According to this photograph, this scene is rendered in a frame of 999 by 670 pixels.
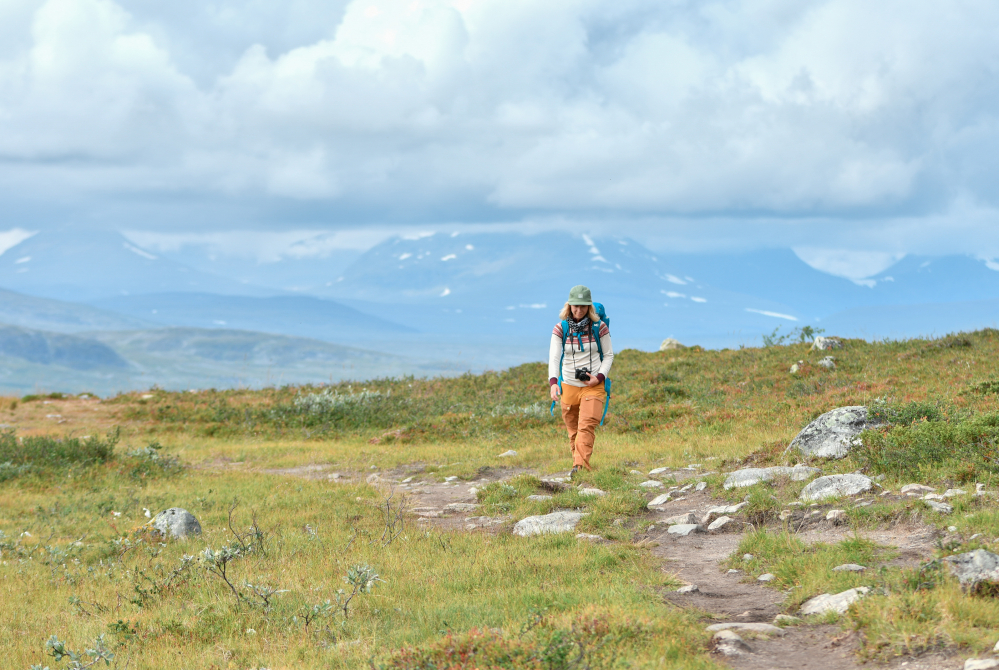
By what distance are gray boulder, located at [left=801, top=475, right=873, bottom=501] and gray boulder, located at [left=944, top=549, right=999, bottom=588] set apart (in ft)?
10.5

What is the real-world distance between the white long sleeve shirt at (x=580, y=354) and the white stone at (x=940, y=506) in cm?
539

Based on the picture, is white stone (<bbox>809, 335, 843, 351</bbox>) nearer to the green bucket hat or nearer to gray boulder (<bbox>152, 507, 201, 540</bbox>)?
the green bucket hat

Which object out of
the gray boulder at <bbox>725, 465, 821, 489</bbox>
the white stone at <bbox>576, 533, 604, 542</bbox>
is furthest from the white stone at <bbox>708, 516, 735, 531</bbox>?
the white stone at <bbox>576, 533, 604, 542</bbox>

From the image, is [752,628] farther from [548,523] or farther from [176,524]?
[176,524]

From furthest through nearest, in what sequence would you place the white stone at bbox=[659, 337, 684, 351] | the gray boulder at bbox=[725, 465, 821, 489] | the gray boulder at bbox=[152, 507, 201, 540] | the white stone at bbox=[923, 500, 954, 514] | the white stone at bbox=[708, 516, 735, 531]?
the white stone at bbox=[659, 337, 684, 351] < the gray boulder at bbox=[152, 507, 201, 540] < the gray boulder at bbox=[725, 465, 821, 489] < the white stone at bbox=[708, 516, 735, 531] < the white stone at bbox=[923, 500, 954, 514]

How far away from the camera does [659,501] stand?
11117mm

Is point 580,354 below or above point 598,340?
below

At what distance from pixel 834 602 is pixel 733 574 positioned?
5.00 ft

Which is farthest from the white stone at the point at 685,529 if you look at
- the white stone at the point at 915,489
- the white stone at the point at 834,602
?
the white stone at the point at 834,602

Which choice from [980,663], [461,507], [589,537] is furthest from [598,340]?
[980,663]

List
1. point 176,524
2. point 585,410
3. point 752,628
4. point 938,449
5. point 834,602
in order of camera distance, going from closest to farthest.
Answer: point 752,628
point 834,602
point 938,449
point 176,524
point 585,410

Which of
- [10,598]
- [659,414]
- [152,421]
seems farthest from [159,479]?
[659,414]

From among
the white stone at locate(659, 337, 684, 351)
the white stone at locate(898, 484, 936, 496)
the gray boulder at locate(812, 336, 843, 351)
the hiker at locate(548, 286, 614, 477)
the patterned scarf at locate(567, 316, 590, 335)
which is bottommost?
the white stone at locate(898, 484, 936, 496)

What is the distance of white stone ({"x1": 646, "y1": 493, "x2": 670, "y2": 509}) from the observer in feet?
35.8
